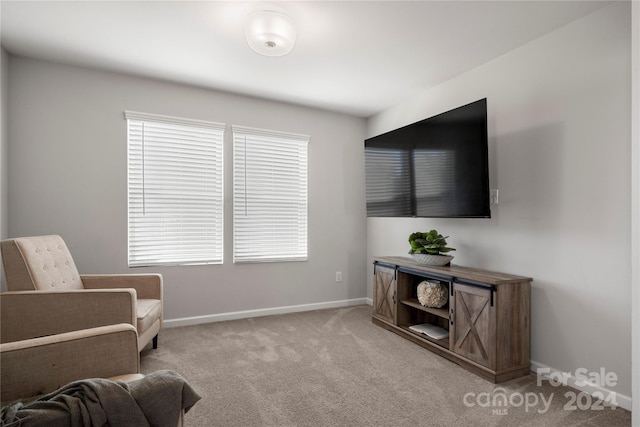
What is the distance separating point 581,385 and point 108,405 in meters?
2.71

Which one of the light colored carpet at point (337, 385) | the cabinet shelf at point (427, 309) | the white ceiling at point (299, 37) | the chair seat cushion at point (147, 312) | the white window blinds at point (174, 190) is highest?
the white ceiling at point (299, 37)

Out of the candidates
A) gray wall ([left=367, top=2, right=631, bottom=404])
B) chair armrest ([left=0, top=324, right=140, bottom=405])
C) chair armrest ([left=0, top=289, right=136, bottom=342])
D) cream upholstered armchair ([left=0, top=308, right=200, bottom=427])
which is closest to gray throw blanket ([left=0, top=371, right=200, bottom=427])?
cream upholstered armchair ([left=0, top=308, right=200, bottom=427])

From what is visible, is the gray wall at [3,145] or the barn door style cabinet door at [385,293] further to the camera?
the barn door style cabinet door at [385,293]

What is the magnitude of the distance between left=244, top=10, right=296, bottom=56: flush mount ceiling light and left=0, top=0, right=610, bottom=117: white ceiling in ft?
0.18

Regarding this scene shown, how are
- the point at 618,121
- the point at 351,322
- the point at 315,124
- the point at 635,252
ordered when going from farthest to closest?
the point at 315,124 → the point at 351,322 → the point at 618,121 → the point at 635,252

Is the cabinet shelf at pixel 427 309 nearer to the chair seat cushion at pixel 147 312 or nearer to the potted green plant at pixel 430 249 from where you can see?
the potted green plant at pixel 430 249

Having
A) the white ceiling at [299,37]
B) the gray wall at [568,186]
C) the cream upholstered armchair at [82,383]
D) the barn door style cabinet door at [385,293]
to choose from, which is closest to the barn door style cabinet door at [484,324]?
the gray wall at [568,186]

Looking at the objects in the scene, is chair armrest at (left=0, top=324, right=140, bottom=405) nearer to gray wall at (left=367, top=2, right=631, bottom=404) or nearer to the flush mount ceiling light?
the flush mount ceiling light

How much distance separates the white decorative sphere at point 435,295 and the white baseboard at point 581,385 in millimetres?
753

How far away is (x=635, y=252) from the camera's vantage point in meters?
1.70

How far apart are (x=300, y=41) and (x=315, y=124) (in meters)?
1.63

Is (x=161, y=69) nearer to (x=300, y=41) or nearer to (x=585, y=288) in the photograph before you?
(x=300, y=41)

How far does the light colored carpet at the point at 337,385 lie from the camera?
75.7 inches

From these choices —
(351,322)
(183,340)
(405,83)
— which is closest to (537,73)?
(405,83)
